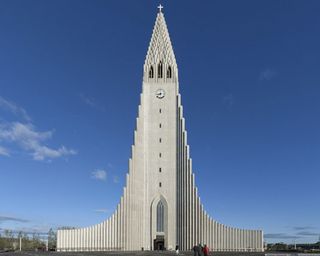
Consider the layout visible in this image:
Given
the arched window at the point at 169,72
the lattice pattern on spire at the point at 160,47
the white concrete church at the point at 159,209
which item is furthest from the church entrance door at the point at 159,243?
the lattice pattern on spire at the point at 160,47

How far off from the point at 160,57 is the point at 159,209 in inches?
1023

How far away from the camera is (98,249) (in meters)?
78.8

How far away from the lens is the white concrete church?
7975cm

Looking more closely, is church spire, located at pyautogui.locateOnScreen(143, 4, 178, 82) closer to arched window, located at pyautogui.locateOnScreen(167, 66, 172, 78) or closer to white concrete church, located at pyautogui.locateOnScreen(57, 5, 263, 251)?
arched window, located at pyautogui.locateOnScreen(167, 66, 172, 78)

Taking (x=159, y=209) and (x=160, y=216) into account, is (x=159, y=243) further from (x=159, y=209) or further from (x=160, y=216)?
(x=159, y=209)

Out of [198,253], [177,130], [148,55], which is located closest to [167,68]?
[148,55]

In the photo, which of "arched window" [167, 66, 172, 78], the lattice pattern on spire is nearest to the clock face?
"arched window" [167, 66, 172, 78]

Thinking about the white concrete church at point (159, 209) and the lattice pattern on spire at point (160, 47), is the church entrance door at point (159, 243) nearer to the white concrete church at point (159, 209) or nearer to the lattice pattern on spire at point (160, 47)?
the white concrete church at point (159, 209)

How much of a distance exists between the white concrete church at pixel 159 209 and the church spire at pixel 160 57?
16.6 ft

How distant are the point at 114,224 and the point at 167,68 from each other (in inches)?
1089

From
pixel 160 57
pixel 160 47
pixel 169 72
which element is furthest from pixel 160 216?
pixel 160 47

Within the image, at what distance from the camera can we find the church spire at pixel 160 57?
86625mm

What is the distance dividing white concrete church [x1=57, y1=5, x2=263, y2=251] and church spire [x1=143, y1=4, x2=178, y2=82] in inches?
199

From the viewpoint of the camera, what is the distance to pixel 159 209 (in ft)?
267
